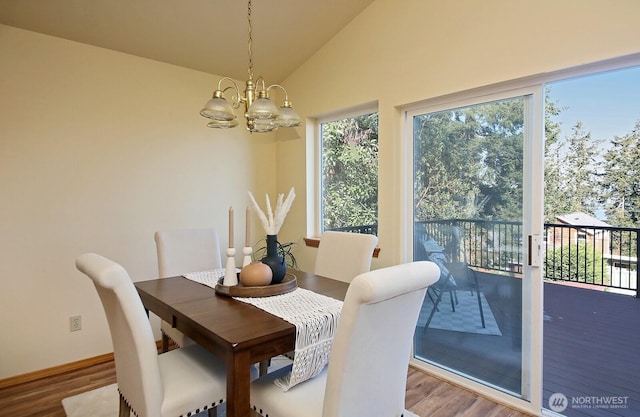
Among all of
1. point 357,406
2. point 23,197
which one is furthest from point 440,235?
point 23,197

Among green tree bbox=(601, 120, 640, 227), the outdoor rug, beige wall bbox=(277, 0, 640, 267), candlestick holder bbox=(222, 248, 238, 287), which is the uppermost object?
beige wall bbox=(277, 0, 640, 267)

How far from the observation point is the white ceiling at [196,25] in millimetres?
2451

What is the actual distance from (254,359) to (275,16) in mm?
2557

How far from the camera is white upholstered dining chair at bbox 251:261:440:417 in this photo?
44.8 inches

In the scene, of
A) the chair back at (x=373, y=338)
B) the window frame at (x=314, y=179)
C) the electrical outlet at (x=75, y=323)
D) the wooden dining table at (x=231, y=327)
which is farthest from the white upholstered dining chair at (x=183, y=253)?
the chair back at (x=373, y=338)

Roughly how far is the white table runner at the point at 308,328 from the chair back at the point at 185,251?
99 centimetres

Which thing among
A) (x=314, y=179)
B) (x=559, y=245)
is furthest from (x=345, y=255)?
(x=559, y=245)

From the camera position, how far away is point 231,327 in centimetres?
143

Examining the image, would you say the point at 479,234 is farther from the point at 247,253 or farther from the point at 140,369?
the point at 140,369

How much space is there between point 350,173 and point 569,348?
2.20 metres

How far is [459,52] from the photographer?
7.68 ft

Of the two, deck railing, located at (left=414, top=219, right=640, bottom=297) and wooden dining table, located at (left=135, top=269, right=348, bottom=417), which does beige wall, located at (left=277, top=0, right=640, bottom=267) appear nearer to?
deck railing, located at (left=414, top=219, right=640, bottom=297)

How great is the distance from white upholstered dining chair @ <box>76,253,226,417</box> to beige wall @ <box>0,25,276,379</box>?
4.99 feet

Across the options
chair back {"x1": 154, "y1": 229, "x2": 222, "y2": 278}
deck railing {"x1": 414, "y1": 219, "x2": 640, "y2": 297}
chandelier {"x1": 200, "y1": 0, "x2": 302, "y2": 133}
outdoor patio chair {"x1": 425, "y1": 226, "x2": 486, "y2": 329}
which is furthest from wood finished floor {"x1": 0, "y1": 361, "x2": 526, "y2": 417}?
chandelier {"x1": 200, "y1": 0, "x2": 302, "y2": 133}
